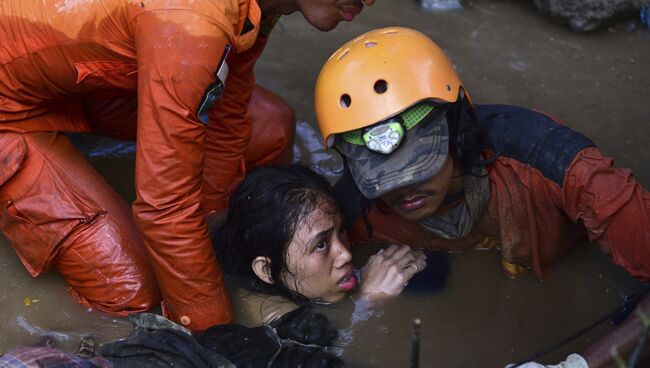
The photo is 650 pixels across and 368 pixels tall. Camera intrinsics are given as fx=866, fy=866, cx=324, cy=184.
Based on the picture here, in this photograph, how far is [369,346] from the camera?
3678 millimetres

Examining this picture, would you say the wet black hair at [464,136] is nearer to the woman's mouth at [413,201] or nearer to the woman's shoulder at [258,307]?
the woman's mouth at [413,201]

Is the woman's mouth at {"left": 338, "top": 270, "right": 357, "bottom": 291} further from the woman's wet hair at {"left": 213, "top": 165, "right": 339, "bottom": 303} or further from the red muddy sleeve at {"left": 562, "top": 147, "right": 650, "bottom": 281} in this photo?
the red muddy sleeve at {"left": 562, "top": 147, "right": 650, "bottom": 281}

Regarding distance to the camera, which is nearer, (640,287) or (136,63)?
(136,63)

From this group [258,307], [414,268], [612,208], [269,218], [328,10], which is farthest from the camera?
[414,268]

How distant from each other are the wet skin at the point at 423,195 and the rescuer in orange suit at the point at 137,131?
2.52ft

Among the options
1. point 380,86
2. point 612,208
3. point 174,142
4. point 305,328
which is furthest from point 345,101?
point 612,208

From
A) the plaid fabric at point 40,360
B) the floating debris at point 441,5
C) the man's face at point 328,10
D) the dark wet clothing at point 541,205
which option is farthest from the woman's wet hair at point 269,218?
the floating debris at point 441,5

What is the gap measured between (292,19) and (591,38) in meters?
1.89

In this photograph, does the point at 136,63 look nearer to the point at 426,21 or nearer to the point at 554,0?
the point at 426,21

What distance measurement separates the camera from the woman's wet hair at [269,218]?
12.1 feet

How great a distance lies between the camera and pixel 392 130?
3.37 m

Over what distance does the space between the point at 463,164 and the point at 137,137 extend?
1.34 m

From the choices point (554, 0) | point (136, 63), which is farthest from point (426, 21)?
point (136, 63)

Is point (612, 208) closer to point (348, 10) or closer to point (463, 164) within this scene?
point (463, 164)
